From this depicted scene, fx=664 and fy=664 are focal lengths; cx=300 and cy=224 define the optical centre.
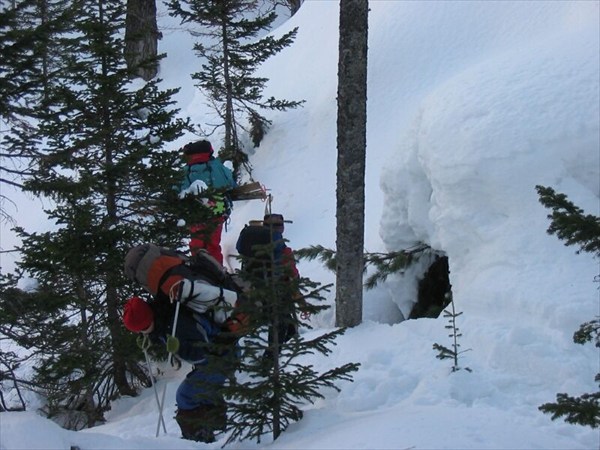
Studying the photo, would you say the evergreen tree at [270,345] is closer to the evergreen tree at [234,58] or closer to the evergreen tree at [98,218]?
the evergreen tree at [98,218]

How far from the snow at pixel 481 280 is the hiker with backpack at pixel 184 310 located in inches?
18.1

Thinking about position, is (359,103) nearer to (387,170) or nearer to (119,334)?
(387,170)

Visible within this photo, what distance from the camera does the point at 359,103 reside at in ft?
23.9

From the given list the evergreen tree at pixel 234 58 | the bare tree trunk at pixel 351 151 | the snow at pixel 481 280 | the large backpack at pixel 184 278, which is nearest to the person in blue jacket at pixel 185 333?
the large backpack at pixel 184 278

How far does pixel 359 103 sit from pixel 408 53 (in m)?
6.71

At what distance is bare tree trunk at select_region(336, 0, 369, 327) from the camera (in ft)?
23.6

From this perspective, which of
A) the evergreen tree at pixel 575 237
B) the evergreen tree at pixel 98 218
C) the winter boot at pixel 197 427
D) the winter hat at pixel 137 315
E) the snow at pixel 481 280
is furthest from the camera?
the evergreen tree at pixel 98 218

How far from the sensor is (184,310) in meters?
5.66

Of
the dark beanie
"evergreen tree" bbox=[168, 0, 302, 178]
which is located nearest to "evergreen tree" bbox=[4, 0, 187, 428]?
the dark beanie

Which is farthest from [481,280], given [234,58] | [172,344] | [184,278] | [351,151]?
[234,58]

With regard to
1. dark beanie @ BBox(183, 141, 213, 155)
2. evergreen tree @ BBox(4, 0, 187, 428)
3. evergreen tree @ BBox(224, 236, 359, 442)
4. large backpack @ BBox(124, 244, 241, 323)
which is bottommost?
evergreen tree @ BBox(224, 236, 359, 442)

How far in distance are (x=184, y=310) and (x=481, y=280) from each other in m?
3.30

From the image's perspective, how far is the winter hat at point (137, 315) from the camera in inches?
222

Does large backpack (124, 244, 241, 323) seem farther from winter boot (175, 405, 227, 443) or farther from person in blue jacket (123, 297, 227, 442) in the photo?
winter boot (175, 405, 227, 443)
